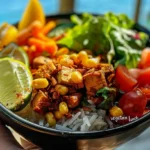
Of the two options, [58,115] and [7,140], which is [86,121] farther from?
[7,140]

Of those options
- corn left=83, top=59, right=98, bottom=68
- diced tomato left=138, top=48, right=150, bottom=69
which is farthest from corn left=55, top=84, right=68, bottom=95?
diced tomato left=138, top=48, right=150, bottom=69

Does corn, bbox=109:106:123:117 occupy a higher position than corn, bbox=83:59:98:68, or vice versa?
corn, bbox=83:59:98:68

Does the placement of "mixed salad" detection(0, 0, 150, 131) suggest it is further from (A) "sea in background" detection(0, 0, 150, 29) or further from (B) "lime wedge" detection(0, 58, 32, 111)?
(A) "sea in background" detection(0, 0, 150, 29)

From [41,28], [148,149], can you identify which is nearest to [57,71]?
[41,28]

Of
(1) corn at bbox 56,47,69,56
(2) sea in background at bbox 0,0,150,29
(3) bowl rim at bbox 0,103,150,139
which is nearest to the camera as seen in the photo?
(3) bowl rim at bbox 0,103,150,139

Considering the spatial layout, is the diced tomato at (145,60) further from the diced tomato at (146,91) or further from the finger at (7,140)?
the finger at (7,140)

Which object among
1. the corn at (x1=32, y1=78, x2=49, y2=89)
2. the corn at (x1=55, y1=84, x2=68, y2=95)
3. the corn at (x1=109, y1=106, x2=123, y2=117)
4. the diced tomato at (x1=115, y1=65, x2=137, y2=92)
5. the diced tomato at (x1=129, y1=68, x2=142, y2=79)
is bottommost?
the corn at (x1=109, y1=106, x2=123, y2=117)

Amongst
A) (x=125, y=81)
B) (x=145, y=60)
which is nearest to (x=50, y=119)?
(x=125, y=81)
